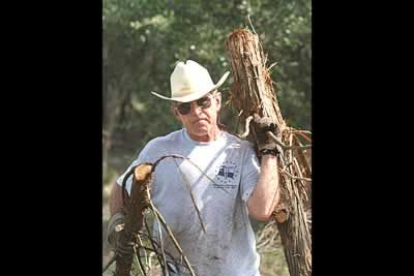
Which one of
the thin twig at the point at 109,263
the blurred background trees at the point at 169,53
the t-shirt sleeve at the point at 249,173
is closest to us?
the t-shirt sleeve at the point at 249,173

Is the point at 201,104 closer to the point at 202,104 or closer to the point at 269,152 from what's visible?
the point at 202,104

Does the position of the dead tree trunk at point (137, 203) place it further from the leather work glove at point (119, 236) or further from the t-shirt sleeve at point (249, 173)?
the t-shirt sleeve at point (249, 173)

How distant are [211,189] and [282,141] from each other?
1.27 feet

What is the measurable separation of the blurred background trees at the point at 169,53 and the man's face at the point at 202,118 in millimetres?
→ 57

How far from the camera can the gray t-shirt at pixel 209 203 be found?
13.3 ft

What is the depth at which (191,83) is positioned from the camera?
4117 millimetres

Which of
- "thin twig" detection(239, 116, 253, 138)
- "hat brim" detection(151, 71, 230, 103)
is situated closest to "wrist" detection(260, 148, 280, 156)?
"thin twig" detection(239, 116, 253, 138)

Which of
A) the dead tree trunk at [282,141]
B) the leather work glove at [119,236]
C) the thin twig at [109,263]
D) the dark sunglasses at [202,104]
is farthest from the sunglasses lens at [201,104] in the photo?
the thin twig at [109,263]

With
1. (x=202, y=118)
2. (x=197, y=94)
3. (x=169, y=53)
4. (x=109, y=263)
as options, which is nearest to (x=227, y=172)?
(x=202, y=118)

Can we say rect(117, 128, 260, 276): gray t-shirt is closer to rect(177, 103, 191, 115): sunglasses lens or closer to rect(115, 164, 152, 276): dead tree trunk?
rect(115, 164, 152, 276): dead tree trunk

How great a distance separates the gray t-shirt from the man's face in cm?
6
